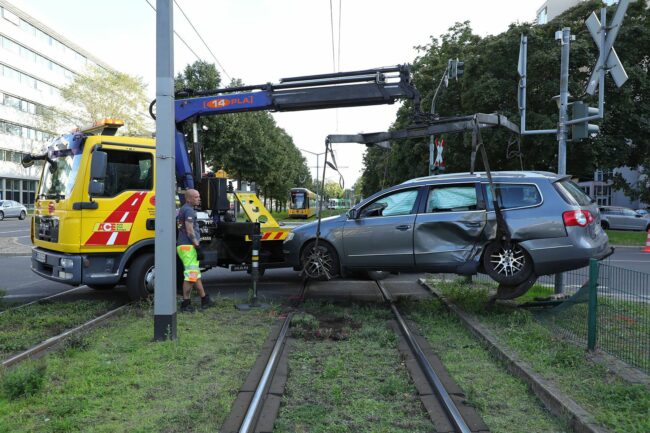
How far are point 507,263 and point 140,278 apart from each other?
559 cm

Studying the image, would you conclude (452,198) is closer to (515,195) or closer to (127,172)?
(515,195)

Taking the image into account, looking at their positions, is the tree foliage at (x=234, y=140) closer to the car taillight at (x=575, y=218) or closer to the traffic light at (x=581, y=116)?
the traffic light at (x=581, y=116)

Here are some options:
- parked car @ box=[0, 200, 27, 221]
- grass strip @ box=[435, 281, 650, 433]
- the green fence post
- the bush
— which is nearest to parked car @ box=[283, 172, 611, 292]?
grass strip @ box=[435, 281, 650, 433]

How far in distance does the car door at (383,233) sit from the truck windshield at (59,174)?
432 cm

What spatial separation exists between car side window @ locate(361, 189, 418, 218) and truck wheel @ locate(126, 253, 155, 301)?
3577 millimetres

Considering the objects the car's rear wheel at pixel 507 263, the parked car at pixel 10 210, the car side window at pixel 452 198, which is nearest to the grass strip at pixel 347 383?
the car's rear wheel at pixel 507 263

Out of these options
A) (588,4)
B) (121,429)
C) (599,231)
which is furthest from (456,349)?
(588,4)

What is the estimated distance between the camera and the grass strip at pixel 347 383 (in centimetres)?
377

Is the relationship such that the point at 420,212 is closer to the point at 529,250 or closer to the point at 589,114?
the point at 529,250

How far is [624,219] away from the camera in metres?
29.0

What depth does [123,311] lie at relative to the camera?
7344 millimetres

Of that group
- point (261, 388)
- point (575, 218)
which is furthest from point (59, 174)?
point (575, 218)

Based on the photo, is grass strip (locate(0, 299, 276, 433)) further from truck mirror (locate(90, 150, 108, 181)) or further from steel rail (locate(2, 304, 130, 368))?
truck mirror (locate(90, 150, 108, 181))

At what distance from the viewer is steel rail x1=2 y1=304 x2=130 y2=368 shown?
16.4ft
